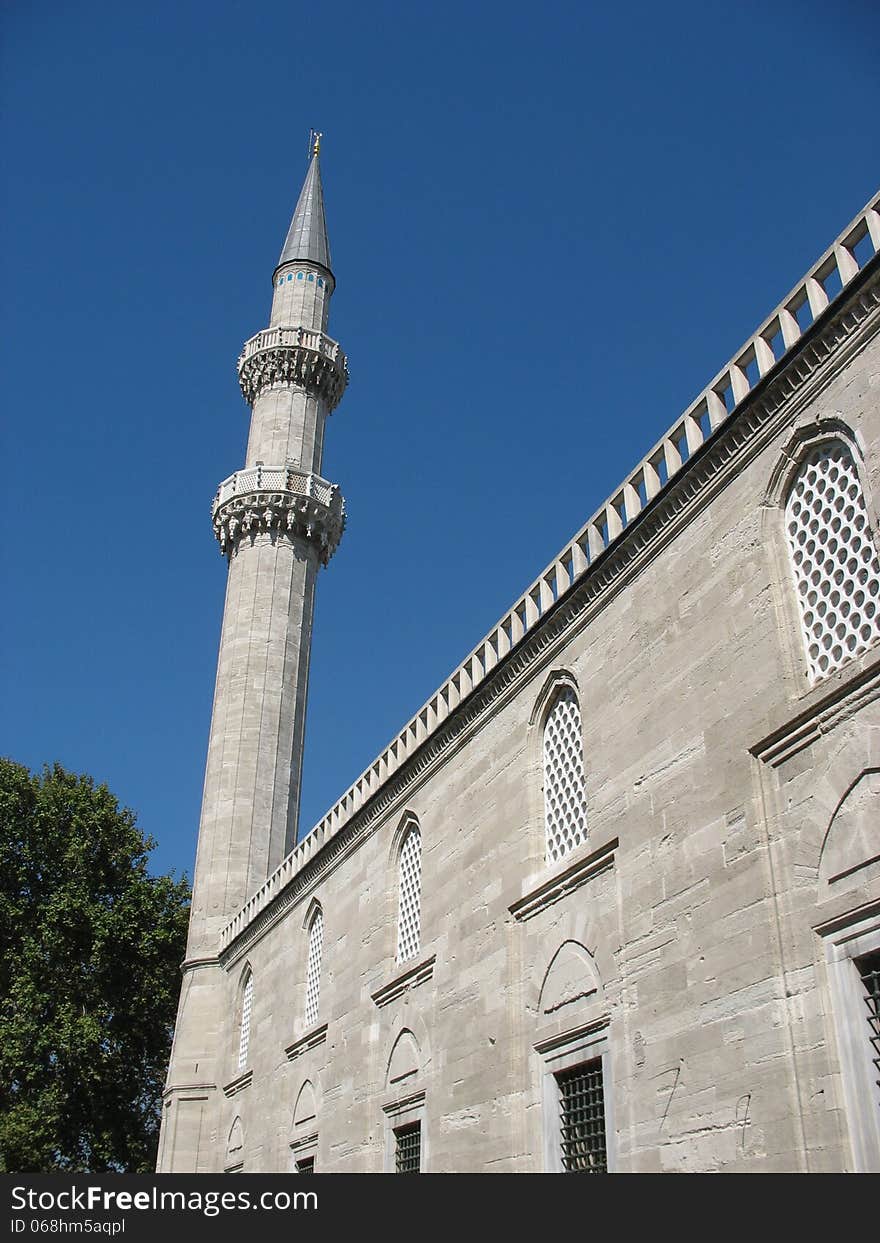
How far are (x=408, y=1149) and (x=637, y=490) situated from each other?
7.18 meters

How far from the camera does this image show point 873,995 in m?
6.82

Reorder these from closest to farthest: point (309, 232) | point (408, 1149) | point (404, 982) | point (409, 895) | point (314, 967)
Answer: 1. point (408, 1149)
2. point (404, 982)
3. point (409, 895)
4. point (314, 967)
5. point (309, 232)

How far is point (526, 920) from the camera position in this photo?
10969 mm

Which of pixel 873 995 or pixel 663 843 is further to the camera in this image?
pixel 663 843

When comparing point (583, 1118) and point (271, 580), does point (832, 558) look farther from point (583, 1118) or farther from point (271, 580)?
point (271, 580)

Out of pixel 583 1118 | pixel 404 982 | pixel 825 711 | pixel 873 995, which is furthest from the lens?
pixel 404 982

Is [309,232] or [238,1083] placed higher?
[309,232]

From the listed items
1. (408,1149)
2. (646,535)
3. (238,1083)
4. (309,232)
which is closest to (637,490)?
(646,535)

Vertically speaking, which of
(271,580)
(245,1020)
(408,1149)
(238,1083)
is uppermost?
(271,580)

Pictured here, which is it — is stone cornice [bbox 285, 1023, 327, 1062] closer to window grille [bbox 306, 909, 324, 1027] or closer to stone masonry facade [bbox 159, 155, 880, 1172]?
stone masonry facade [bbox 159, 155, 880, 1172]

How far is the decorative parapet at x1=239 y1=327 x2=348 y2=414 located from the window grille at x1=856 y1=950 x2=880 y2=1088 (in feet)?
72.6

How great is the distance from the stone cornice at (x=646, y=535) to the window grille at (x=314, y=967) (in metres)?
0.83

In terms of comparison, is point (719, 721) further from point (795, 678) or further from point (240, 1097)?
point (240, 1097)

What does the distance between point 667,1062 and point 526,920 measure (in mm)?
2719
